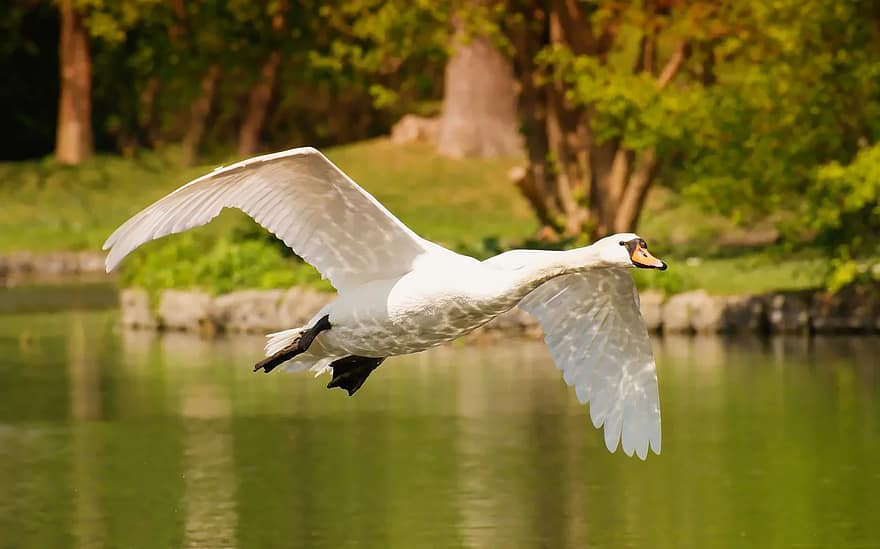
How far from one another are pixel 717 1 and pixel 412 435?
10.4 meters

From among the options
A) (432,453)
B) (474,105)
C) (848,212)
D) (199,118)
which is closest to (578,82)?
(848,212)

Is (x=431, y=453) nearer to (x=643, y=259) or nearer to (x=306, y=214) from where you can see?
(x=306, y=214)

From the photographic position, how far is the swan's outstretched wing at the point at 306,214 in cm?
955

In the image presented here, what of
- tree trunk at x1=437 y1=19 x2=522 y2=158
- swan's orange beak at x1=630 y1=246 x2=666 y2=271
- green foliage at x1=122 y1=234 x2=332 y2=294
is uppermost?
tree trunk at x1=437 y1=19 x2=522 y2=158

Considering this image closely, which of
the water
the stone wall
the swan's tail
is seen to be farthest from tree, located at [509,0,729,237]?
the swan's tail

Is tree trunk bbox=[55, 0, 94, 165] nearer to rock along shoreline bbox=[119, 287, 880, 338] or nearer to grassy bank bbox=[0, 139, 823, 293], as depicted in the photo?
grassy bank bbox=[0, 139, 823, 293]

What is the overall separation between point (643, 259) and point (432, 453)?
27.8ft

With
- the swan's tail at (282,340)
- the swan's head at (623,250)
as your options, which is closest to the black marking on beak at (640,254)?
the swan's head at (623,250)

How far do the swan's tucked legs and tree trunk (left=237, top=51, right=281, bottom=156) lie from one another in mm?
34374

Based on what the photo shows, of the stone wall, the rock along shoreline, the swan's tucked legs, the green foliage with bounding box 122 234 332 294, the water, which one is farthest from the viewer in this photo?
the stone wall

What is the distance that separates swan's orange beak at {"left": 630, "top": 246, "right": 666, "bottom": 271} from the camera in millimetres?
8847

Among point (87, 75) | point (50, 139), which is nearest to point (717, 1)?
point (87, 75)

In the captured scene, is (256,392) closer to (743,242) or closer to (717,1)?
(717,1)

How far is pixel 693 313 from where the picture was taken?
23359 mm
